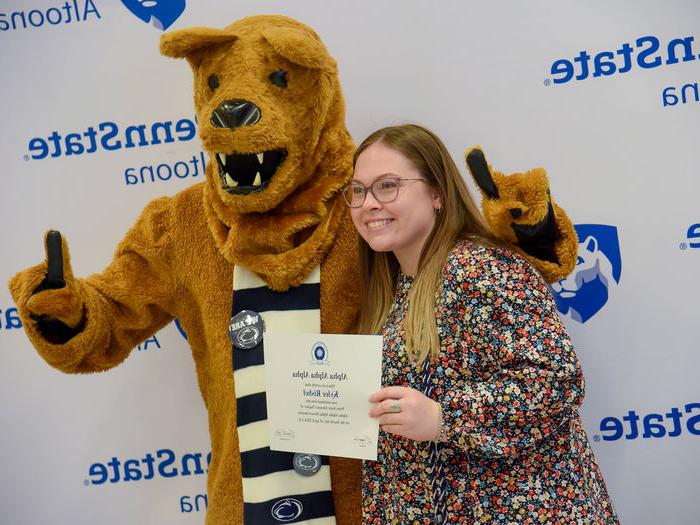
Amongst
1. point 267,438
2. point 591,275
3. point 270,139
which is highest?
point 270,139

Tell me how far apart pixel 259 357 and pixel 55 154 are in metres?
1.07

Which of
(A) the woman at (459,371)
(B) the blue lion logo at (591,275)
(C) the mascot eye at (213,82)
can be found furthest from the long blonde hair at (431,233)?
(B) the blue lion logo at (591,275)

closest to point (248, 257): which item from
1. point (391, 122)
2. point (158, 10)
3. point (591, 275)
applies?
point (391, 122)

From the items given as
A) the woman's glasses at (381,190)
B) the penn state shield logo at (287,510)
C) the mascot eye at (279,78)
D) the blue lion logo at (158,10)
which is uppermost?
the blue lion logo at (158,10)

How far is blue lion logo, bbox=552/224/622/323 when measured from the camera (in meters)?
2.12

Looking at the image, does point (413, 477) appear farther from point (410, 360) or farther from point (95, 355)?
point (95, 355)

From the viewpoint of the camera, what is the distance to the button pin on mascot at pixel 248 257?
1587 millimetres

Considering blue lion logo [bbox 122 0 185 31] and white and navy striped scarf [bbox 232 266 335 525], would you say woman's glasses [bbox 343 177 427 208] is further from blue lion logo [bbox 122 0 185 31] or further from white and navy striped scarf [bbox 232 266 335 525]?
blue lion logo [bbox 122 0 185 31]

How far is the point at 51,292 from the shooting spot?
1.62 m

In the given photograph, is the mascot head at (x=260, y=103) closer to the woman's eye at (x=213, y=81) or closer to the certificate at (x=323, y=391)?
the woman's eye at (x=213, y=81)

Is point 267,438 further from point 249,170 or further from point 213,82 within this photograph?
point 213,82
